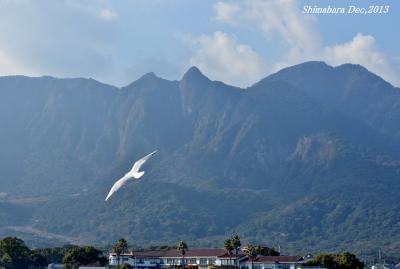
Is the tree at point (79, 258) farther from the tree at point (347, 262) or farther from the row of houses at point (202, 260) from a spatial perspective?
the tree at point (347, 262)

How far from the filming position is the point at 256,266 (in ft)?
554

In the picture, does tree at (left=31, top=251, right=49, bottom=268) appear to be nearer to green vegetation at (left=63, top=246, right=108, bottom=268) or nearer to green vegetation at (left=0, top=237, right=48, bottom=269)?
green vegetation at (left=0, top=237, right=48, bottom=269)

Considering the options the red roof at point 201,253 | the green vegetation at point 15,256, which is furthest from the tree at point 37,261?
the red roof at point 201,253

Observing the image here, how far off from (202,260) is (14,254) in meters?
40.0

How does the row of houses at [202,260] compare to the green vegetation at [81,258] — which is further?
the row of houses at [202,260]

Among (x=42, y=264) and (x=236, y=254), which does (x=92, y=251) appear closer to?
(x=42, y=264)

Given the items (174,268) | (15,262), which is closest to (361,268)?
(174,268)

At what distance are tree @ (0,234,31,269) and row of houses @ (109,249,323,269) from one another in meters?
18.1

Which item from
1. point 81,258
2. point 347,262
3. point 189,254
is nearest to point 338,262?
point 347,262

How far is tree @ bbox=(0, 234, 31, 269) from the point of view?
545 feet

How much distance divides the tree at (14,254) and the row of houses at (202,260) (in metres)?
18.1

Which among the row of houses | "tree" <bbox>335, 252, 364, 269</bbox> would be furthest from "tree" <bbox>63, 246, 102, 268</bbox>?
"tree" <bbox>335, 252, 364, 269</bbox>

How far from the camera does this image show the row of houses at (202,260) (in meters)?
168

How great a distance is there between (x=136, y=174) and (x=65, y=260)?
82.5m
